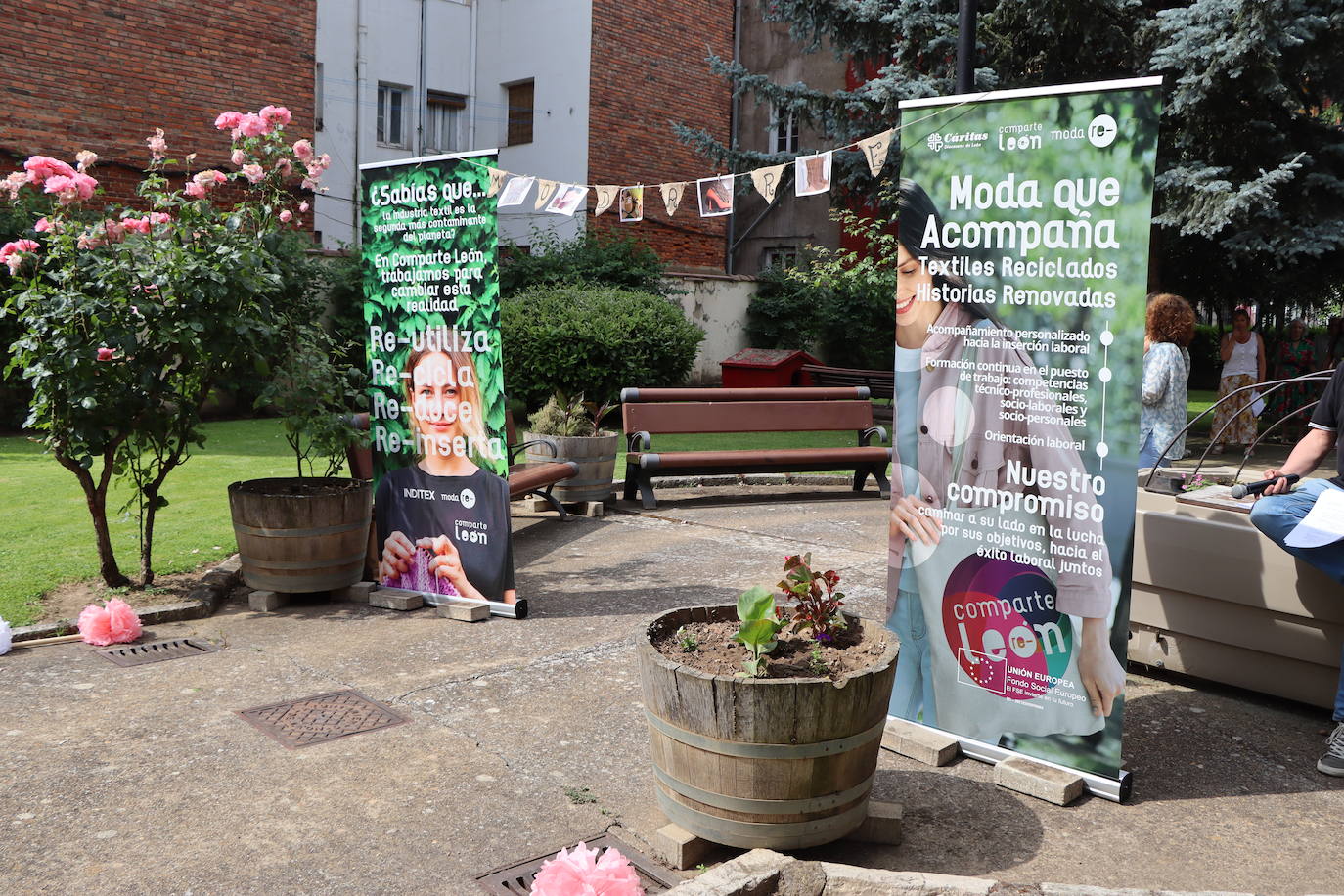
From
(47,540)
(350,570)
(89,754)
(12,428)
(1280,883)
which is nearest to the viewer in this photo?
(1280,883)

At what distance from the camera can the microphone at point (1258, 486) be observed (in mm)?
4648

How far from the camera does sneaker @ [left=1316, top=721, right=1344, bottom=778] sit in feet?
14.0

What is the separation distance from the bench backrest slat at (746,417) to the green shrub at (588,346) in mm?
4407

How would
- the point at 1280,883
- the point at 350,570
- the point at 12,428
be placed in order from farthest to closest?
the point at 12,428 → the point at 350,570 → the point at 1280,883

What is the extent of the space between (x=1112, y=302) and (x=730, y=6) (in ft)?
73.6

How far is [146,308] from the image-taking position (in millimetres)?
6066

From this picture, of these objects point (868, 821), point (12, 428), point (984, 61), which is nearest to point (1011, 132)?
point (868, 821)

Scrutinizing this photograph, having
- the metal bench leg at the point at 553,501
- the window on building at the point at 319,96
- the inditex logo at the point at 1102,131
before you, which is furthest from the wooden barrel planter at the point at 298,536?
the window on building at the point at 319,96

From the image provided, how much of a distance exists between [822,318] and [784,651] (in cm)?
1763

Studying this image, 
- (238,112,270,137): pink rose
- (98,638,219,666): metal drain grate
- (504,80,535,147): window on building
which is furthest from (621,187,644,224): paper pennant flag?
(504,80,535,147): window on building

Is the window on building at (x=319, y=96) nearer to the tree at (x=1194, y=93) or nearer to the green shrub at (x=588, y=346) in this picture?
the green shrub at (x=588, y=346)

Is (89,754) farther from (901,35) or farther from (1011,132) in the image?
(901,35)

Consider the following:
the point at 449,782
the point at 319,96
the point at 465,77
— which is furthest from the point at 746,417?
the point at 465,77

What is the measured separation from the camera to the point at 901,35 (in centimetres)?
1545
